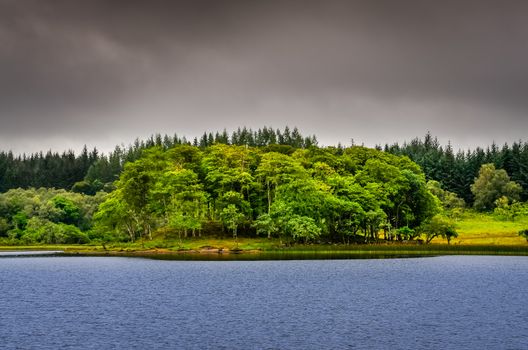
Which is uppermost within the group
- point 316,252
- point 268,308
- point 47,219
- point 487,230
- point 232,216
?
point 47,219

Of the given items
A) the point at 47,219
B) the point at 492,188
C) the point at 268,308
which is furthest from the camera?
the point at 492,188

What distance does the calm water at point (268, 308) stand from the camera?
35781 millimetres

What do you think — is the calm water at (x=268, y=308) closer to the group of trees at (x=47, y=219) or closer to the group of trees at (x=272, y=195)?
the group of trees at (x=272, y=195)

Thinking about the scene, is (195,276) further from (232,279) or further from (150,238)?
(150,238)

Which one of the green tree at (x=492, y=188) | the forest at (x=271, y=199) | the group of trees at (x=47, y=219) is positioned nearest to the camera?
the forest at (x=271, y=199)

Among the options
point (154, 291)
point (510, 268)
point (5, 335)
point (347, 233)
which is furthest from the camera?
point (347, 233)

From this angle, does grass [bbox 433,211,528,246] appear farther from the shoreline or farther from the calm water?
the calm water

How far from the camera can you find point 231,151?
147 m

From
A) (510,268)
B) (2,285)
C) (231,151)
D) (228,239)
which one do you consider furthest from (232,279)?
(231,151)

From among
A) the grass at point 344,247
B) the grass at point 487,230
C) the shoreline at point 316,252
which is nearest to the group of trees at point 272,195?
the grass at point 344,247

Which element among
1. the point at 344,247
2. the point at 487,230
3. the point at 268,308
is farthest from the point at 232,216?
the point at 268,308

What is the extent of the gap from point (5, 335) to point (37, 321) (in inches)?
189

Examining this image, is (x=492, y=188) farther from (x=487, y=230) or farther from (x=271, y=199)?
(x=271, y=199)

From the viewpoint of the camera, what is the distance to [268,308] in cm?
4781
